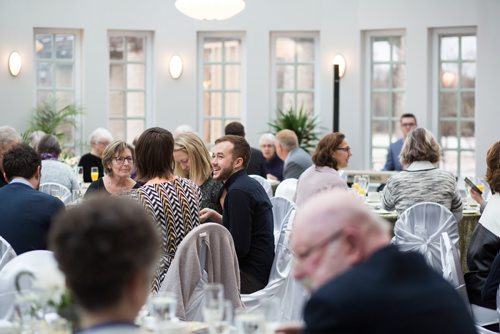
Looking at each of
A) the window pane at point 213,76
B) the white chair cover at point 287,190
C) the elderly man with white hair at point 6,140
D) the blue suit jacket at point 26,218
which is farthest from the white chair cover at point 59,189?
the window pane at point 213,76

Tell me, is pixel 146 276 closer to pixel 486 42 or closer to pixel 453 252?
pixel 453 252

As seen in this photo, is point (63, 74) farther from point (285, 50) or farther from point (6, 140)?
point (6, 140)

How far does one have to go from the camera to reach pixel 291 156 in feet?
32.0

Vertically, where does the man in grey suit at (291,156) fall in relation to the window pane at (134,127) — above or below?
below

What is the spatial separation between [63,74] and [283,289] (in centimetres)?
760

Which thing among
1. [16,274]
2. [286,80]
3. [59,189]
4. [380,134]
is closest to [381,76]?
[380,134]

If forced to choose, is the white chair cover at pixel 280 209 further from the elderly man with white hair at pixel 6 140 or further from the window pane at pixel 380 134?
the window pane at pixel 380 134

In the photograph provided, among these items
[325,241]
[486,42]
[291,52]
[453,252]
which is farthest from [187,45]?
[325,241]

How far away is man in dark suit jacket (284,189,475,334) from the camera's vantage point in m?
2.05

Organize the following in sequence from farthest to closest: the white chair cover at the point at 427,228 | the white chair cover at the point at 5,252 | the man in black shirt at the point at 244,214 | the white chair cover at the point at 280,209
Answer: the white chair cover at the point at 280,209 < the white chair cover at the point at 427,228 < the man in black shirt at the point at 244,214 < the white chair cover at the point at 5,252

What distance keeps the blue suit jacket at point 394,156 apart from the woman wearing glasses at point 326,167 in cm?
444

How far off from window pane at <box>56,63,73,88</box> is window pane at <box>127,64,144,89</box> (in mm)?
746

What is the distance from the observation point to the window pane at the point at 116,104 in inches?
490

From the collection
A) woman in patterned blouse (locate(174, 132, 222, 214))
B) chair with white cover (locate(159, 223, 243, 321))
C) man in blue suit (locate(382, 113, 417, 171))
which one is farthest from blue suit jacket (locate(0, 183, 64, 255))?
man in blue suit (locate(382, 113, 417, 171))
